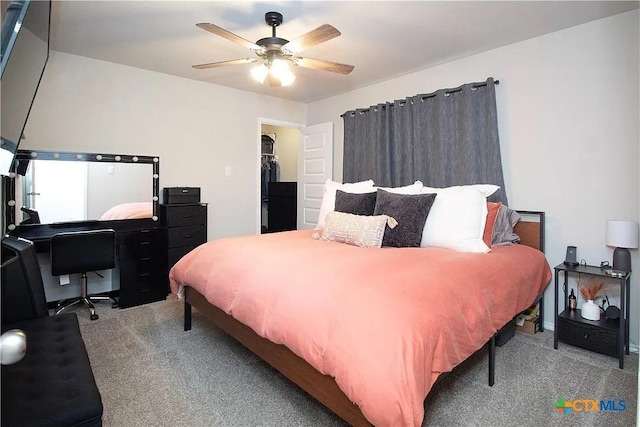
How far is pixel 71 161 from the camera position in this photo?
10.3 feet

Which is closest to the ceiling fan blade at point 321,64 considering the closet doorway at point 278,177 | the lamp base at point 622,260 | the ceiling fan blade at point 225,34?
the ceiling fan blade at point 225,34

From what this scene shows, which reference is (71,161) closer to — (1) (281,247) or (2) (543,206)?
(1) (281,247)

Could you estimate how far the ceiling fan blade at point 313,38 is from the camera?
6.53 ft

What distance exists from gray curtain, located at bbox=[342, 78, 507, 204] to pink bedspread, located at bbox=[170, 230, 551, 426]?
982 millimetres

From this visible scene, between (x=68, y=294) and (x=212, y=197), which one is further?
(x=212, y=197)

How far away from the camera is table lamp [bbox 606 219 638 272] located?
7.36ft

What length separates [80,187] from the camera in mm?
3227

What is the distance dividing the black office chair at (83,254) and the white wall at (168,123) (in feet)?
3.12

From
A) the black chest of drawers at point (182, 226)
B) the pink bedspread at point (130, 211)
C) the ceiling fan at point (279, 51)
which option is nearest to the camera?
the ceiling fan at point (279, 51)

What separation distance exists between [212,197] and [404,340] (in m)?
3.47

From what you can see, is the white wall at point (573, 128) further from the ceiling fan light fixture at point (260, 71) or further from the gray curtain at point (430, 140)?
the ceiling fan light fixture at point (260, 71)

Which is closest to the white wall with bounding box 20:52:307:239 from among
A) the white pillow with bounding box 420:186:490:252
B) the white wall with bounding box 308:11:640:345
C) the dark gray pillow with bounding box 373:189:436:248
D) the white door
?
the white door

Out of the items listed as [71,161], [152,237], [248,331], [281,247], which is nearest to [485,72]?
[281,247]

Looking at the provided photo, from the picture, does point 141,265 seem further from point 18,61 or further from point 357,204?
point 18,61
